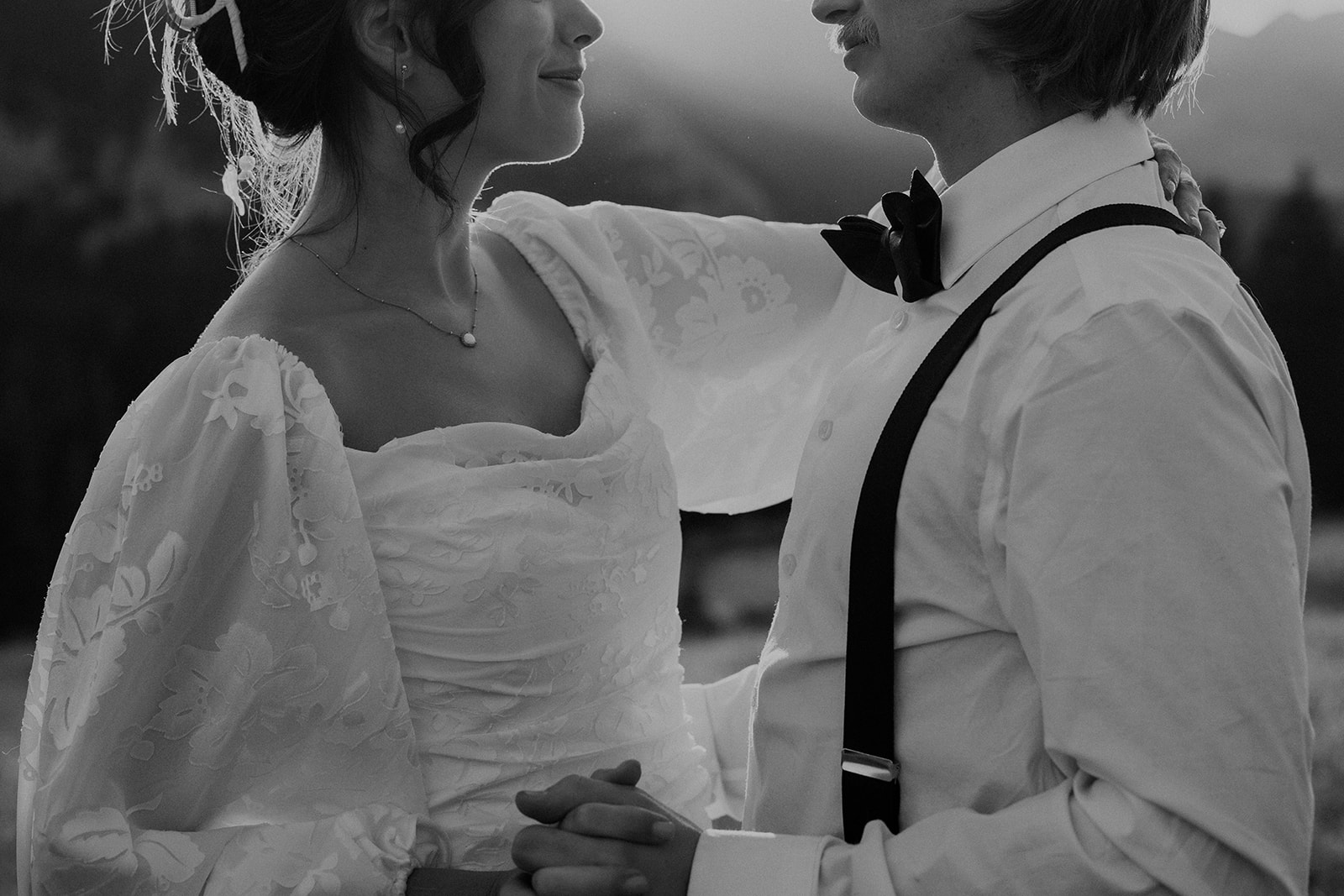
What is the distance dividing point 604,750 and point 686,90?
1361mm

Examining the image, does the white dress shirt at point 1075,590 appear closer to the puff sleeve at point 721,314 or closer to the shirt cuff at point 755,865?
the shirt cuff at point 755,865

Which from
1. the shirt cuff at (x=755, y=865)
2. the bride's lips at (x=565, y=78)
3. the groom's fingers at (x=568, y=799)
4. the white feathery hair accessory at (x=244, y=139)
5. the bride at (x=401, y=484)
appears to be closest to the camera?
the shirt cuff at (x=755, y=865)

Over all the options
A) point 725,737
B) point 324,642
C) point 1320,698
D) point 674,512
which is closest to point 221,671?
point 324,642

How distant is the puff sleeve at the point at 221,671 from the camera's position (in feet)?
4.07

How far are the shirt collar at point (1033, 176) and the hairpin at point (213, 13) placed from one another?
85 centimetres

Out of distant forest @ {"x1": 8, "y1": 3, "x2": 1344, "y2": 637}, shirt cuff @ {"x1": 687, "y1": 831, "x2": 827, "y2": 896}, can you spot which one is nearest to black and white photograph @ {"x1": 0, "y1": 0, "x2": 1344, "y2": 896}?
shirt cuff @ {"x1": 687, "y1": 831, "x2": 827, "y2": 896}

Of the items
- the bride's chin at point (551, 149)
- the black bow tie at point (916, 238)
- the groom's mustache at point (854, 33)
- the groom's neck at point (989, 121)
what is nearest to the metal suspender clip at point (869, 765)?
the black bow tie at point (916, 238)

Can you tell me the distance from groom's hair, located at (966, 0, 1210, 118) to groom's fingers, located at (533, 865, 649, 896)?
807 millimetres

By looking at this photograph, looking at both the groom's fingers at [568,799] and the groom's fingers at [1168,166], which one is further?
the groom's fingers at [1168,166]

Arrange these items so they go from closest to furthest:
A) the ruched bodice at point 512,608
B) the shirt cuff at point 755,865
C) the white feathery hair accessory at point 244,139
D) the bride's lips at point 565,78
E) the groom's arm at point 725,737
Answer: the shirt cuff at point 755,865 < the ruched bodice at point 512,608 < the white feathery hair accessory at point 244,139 < the bride's lips at point 565,78 < the groom's arm at point 725,737

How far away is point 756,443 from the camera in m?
1.82

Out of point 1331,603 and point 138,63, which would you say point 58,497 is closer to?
point 138,63

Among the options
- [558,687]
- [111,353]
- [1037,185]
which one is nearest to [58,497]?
[111,353]

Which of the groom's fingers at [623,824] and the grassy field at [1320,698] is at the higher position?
the groom's fingers at [623,824]
